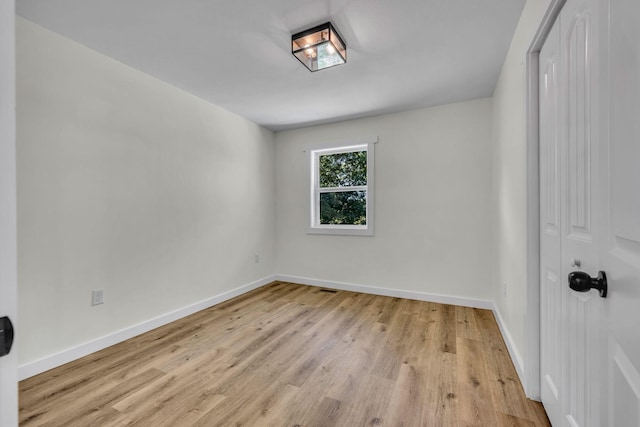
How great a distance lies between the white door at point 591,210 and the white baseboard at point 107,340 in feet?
9.79

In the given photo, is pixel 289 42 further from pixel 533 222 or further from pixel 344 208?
pixel 344 208

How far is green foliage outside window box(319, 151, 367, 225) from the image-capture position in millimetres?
3828

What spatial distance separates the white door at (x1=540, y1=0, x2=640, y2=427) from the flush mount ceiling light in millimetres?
1247

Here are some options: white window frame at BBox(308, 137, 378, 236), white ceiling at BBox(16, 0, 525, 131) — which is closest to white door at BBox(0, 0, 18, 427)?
white ceiling at BBox(16, 0, 525, 131)

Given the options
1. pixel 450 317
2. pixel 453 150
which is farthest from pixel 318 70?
pixel 450 317

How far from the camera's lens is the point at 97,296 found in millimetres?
2168

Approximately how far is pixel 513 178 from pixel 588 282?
1.32 m

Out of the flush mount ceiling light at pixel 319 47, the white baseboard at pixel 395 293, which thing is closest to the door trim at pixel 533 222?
the flush mount ceiling light at pixel 319 47

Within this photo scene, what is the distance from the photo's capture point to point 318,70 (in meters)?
2.37

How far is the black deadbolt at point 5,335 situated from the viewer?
446mm

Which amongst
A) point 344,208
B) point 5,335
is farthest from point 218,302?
point 5,335

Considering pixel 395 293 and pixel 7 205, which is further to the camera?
pixel 395 293

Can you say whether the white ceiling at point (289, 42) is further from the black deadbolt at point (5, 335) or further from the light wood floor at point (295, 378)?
the light wood floor at point (295, 378)

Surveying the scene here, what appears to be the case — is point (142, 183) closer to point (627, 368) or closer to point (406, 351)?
point (406, 351)
